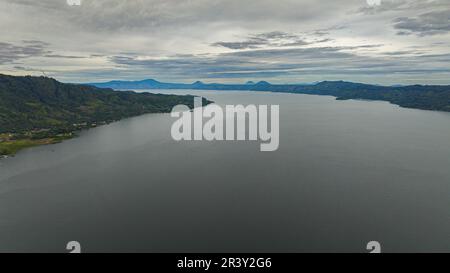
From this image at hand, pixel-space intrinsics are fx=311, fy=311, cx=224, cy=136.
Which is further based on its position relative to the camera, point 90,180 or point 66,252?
point 90,180

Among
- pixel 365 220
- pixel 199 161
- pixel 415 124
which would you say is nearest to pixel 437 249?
pixel 365 220

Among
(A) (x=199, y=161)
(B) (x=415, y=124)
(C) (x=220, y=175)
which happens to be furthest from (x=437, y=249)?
(B) (x=415, y=124)

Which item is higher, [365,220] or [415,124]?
[415,124]
